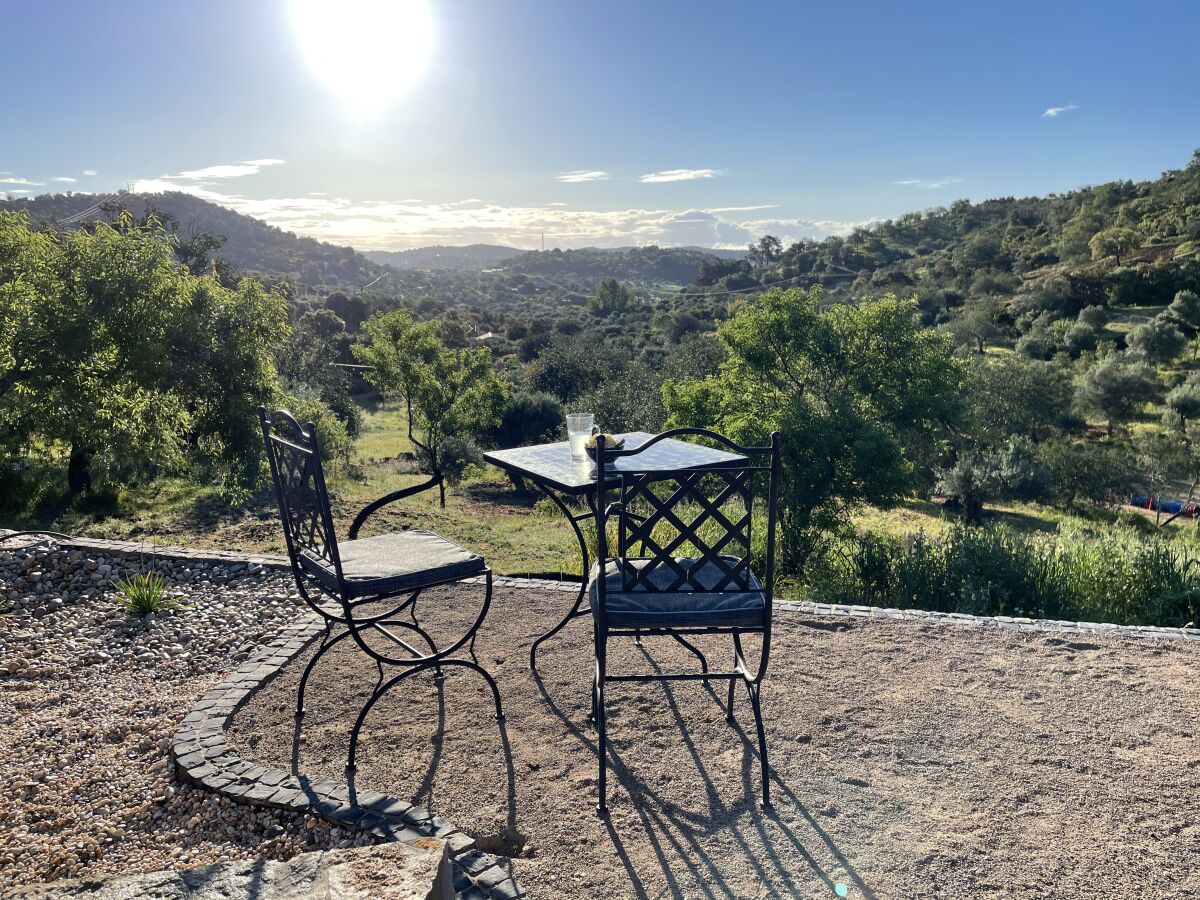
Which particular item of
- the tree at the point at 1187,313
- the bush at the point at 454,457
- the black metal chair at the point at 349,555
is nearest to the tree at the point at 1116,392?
the tree at the point at 1187,313

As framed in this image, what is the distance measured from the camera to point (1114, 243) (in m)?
48.9

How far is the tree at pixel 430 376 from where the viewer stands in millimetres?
19984

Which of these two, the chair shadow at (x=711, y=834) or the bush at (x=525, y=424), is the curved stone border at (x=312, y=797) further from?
the bush at (x=525, y=424)

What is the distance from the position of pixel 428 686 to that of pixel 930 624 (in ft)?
9.08

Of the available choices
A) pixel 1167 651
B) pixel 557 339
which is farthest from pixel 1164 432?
pixel 1167 651

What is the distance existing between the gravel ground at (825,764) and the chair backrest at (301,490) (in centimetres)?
77

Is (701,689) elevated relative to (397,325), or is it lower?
lower

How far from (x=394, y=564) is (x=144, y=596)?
2.41 m

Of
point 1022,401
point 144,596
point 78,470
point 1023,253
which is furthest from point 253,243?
point 144,596

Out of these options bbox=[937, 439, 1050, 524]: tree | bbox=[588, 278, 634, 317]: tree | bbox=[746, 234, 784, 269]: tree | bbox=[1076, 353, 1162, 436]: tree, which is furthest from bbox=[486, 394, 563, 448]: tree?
bbox=[746, 234, 784, 269]: tree

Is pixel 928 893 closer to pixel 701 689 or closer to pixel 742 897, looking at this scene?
pixel 742 897

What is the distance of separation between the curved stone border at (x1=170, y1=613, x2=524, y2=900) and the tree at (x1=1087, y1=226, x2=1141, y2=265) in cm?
5759

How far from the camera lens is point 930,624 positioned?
432cm

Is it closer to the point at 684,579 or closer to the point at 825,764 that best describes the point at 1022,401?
the point at 825,764
